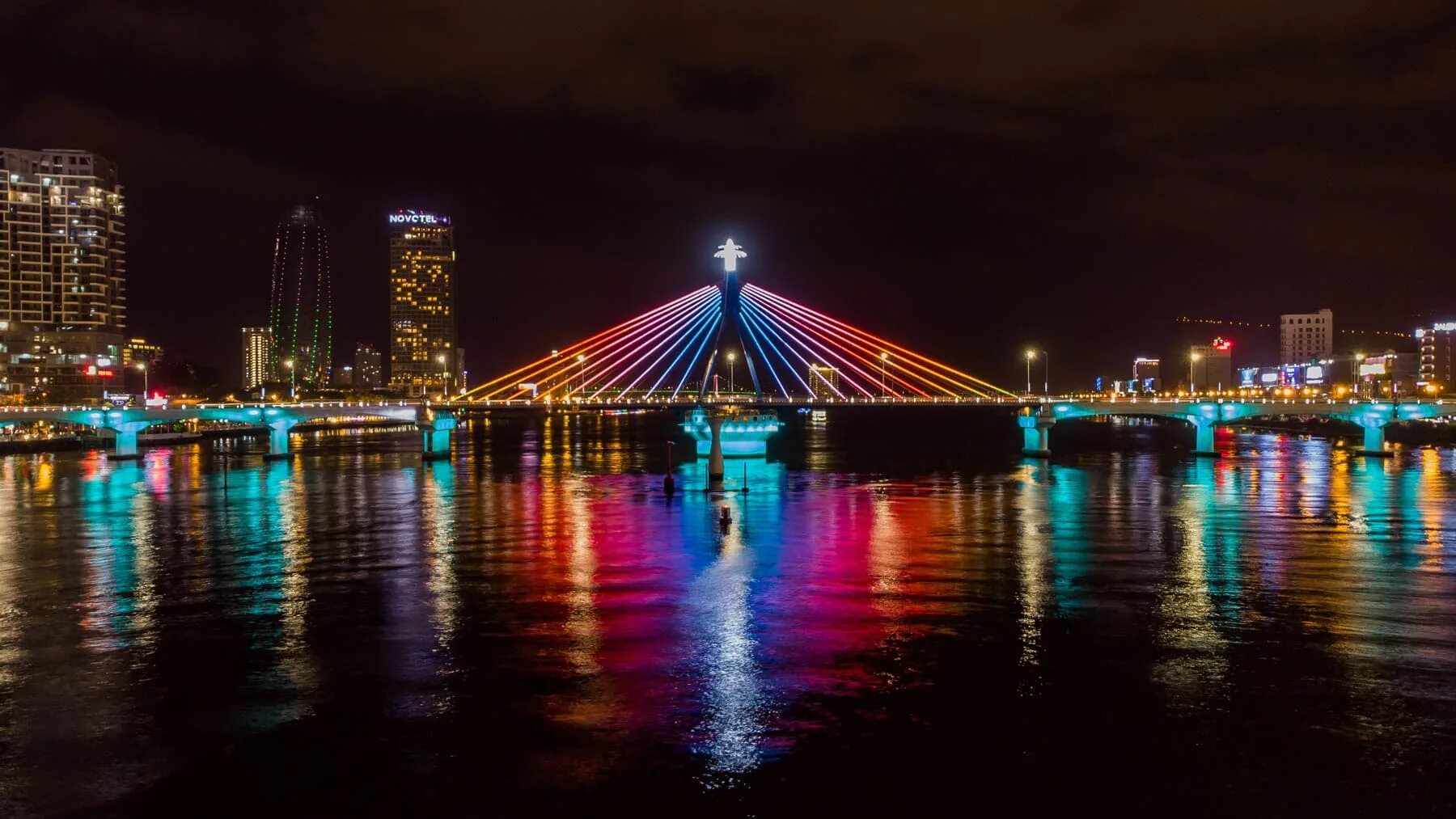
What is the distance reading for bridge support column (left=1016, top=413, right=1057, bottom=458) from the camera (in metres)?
93.1

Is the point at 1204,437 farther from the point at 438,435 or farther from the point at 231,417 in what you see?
the point at 231,417

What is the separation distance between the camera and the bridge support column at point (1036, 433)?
306 feet

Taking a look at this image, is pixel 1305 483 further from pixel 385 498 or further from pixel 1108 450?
pixel 385 498

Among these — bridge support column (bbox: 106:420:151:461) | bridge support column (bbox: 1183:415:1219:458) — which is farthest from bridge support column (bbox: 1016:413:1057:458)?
bridge support column (bbox: 106:420:151:461)

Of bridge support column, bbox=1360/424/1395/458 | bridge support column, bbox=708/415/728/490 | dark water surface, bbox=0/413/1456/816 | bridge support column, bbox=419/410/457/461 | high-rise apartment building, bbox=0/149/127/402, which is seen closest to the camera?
dark water surface, bbox=0/413/1456/816

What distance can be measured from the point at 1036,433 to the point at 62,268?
153759 millimetres

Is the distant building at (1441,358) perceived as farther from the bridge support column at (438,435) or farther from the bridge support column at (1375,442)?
the bridge support column at (438,435)

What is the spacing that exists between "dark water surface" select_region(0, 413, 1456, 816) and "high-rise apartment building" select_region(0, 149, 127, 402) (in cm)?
13715

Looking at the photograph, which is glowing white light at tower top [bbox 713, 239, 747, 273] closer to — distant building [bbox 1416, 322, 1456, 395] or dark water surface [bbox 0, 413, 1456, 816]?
dark water surface [bbox 0, 413, 1456, 816]

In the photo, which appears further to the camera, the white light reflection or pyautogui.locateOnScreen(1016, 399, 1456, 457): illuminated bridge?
pyautogui.locateOnScreen(1016, 399, 1456, 457): illuminated bridge

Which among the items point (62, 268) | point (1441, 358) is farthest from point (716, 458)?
point (1441, 358)

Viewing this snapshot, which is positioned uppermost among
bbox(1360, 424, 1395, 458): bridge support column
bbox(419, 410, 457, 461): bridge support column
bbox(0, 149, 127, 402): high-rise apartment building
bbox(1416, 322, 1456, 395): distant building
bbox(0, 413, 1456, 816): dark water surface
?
bbox(0, 149, 127, 402): high-rise apartment building

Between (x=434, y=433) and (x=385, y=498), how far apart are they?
113 ft

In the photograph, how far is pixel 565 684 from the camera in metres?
18.0
